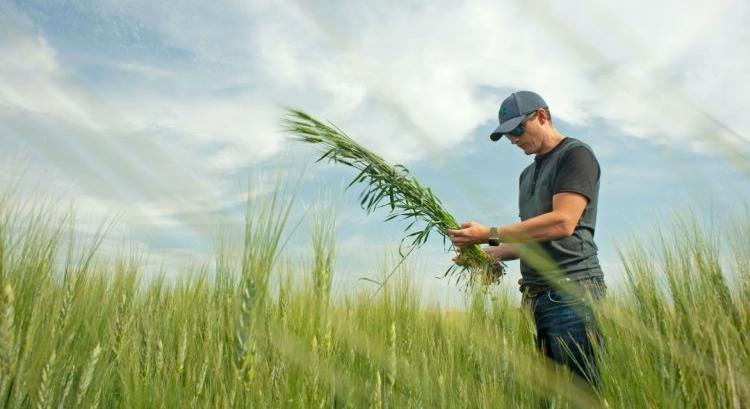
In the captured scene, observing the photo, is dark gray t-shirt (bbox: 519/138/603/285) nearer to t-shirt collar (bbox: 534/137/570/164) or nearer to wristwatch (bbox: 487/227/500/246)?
t-shirt collar (bbox: 534/137/570/164)

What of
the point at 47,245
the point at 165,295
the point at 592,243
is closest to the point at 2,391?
the point at 47,245

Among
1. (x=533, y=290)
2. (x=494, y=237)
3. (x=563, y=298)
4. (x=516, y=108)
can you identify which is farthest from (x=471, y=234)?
(x=516, y=108)

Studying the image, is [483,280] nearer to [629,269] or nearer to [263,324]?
[629,269]

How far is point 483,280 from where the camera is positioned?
329 centimetres

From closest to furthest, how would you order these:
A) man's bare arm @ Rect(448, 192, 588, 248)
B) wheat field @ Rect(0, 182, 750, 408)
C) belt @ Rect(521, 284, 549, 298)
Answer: wheat field @ Rect(0, 182, 750, 408) < man's bare arm @ Rect(448, 192, 588, 248) < belt @ Rect(521, 284, 549, 298)

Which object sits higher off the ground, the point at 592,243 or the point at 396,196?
the point at 396,196

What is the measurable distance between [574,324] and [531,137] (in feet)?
2.90

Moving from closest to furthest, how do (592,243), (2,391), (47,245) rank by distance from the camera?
(2,391) → (47,245) → (592,243)

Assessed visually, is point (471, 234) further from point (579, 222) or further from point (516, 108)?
point (516, 108)

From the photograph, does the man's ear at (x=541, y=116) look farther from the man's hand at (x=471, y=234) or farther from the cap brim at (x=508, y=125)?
the man's hand at (x=471, y=234)

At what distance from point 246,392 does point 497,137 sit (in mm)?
1927

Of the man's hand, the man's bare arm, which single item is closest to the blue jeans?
the man's bare arm

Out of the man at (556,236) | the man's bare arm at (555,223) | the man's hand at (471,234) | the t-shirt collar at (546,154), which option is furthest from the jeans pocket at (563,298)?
the t-shirt collar at (546,154)

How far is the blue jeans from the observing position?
248cm
